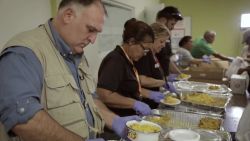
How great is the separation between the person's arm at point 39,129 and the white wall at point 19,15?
62cm

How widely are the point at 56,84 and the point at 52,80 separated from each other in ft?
0.06

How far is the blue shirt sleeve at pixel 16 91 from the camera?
0.66m

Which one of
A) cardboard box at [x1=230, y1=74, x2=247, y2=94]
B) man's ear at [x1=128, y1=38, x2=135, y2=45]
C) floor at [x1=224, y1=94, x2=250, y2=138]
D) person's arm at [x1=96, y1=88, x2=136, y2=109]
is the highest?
man's ear at [x1=128, y1=38, x2=135, y2=45]

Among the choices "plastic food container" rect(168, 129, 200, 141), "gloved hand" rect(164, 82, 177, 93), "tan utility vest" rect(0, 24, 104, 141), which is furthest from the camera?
"gloved hand" rect(164, 82, 177, 93)

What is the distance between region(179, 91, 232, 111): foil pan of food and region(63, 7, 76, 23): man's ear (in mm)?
1270

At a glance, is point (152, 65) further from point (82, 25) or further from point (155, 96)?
point (82, 25)

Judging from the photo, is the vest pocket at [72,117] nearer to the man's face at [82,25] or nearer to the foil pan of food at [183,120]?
the man's face at [82,25]

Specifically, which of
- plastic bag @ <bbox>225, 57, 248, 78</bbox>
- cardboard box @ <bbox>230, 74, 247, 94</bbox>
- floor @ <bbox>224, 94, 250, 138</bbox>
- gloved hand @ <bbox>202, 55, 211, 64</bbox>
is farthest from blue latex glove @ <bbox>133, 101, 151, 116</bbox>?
gloved hand @ <bbox>202, 55, 211, 64</bbox>

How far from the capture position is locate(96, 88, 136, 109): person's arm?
1500mm

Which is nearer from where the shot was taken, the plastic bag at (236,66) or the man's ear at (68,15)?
the man's ear at (68,15)

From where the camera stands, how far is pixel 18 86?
67 cm

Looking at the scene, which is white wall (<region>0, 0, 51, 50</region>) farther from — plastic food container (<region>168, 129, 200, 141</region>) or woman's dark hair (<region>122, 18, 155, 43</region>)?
plastic food container (<region>168, 129, 200, 141</region>)

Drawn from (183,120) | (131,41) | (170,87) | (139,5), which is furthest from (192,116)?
(139,5)

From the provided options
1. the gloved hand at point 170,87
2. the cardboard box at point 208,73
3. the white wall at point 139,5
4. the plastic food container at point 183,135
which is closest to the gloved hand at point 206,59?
the cardboard box at point 208,73
